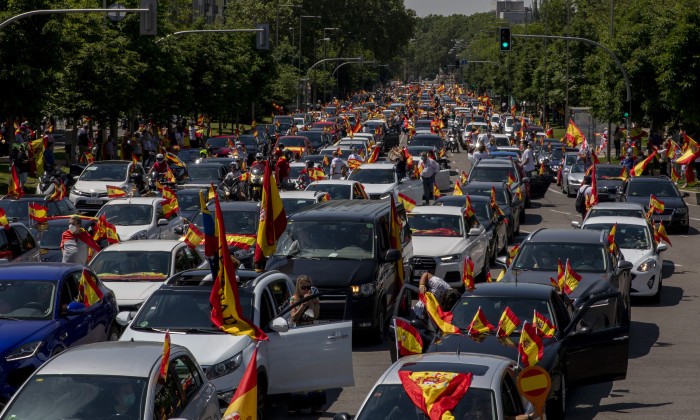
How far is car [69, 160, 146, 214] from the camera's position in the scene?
3033cm

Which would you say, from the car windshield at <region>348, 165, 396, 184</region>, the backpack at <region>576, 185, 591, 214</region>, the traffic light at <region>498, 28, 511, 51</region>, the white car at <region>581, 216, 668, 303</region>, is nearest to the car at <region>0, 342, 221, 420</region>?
the white car at <region>581, 216, 668, 303</region>

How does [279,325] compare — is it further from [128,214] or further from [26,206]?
[26,206]

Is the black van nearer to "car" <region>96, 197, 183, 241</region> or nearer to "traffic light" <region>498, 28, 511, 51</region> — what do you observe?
"car" <region>96, 197, 183, 241</region>

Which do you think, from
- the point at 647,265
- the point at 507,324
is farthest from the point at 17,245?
the point at 647,265

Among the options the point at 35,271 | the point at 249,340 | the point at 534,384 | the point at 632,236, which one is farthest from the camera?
the point at 632,236

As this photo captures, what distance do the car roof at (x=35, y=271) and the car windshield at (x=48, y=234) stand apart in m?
8.38

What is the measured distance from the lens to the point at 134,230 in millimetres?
23000

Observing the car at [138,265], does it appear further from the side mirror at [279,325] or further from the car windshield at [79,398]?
the car windshield at [79,398]

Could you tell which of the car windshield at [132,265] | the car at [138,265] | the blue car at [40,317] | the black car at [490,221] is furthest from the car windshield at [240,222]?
the blue car at [40,317]

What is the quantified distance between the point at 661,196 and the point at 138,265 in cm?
1858

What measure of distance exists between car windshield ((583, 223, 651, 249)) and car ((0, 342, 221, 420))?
13889mm

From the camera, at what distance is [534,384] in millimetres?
9180

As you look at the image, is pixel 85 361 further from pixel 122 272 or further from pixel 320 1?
pixel 320 1

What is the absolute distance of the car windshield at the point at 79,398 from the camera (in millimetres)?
7906
